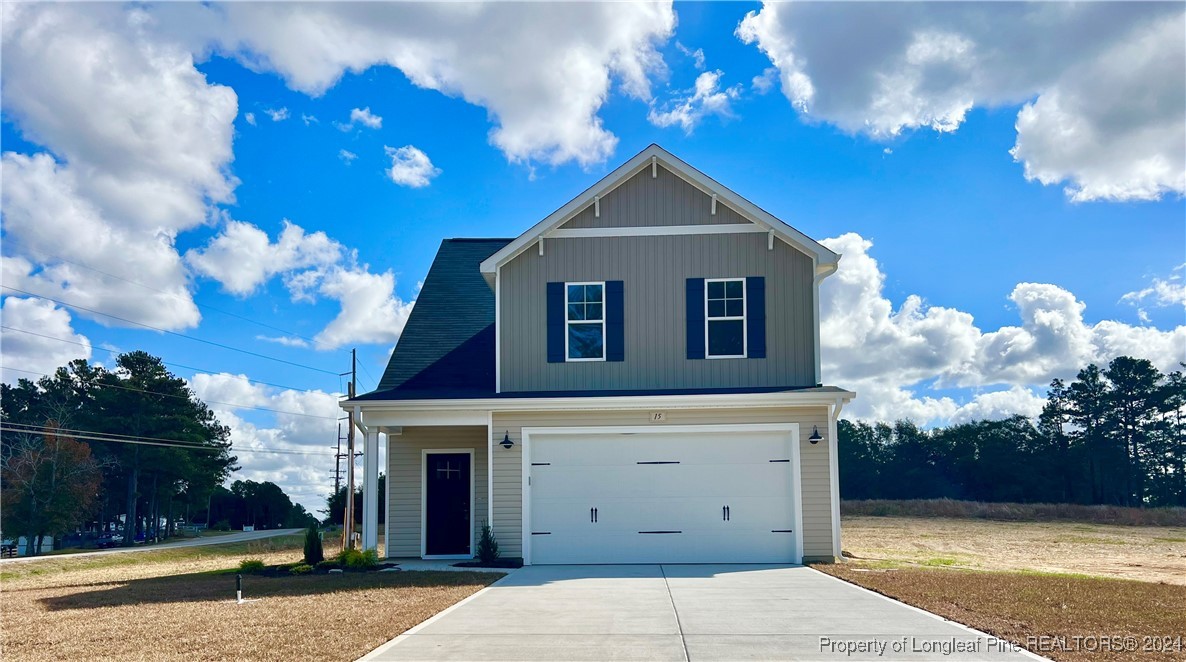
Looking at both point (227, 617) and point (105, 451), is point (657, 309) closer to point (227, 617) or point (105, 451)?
point (227, 617)

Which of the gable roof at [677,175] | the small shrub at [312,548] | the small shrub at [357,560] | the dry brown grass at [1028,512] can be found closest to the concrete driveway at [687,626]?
the small shrub at [357,560]

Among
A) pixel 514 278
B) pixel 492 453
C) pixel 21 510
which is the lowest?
pixel 21 510

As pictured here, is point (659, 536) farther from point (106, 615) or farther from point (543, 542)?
point (106, 615)

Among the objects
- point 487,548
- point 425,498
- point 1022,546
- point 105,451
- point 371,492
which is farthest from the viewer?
point 105,451

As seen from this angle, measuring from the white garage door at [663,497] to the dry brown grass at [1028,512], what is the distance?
29.0 metres

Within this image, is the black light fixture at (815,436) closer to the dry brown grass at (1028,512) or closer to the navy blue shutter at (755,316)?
the navy blue shutter at (755,316)

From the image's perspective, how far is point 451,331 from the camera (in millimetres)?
19266

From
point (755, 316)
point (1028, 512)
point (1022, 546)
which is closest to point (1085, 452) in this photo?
point (1028, 512)

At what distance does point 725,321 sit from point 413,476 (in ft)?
21.5

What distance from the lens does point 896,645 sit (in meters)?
7.78

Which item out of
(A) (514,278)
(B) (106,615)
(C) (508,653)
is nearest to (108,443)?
(A) (514,278)

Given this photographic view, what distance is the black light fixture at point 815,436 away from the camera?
1552 cm

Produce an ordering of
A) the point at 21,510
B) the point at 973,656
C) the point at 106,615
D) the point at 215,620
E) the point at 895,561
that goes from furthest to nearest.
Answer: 1. the point at 21,510
2. the point at 895,561
3. the point at 106,615
4. the point at 215,620
5. the point at 973,656

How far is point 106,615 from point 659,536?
8546 mm
